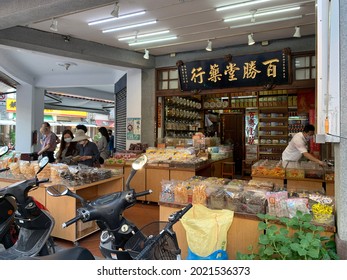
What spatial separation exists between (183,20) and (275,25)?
1907 mm

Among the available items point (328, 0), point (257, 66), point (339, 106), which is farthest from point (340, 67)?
point (257, 66)

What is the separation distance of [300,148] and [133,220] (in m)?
3.26

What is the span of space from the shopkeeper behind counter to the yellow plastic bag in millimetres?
3025

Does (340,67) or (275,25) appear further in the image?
(275,25)

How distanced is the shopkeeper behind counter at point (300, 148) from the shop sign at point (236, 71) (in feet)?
Result: 5.38

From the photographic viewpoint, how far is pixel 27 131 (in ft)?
36.3

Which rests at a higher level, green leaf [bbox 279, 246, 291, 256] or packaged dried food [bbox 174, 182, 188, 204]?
packaged dried food [bbox 174, 182, 188, 204]

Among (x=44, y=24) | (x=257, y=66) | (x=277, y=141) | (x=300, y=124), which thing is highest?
(x=44, y=24)

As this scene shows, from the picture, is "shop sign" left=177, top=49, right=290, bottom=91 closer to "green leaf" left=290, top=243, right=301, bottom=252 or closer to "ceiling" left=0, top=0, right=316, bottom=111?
"ceiling" left=0, top=0, right=316, bottom=111

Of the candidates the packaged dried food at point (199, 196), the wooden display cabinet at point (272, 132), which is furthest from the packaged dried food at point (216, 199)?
the wooden display cabinet at point (272, 132)

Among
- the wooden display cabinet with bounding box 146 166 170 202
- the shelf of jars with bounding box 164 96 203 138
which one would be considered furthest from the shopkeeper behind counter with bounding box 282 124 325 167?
the shelf of jars with bounding box 164 96 203 138

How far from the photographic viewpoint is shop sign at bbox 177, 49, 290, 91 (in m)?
6.15

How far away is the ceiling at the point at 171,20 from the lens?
4.14 metres

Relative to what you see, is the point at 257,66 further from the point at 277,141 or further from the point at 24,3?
the point at 24,3
